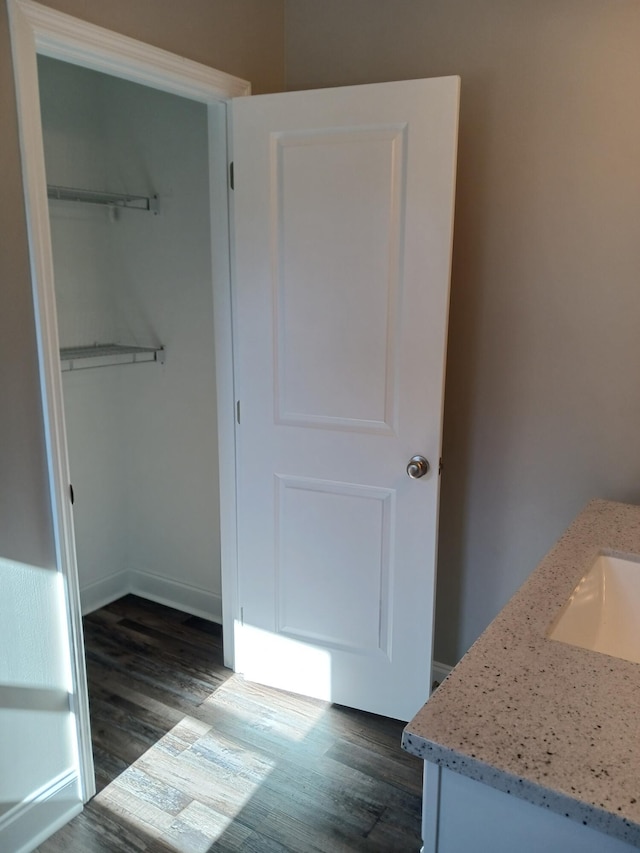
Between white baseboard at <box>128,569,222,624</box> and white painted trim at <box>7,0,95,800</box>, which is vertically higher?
white painted trim at <box>7,0,95,800</box>

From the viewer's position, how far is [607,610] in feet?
4.74

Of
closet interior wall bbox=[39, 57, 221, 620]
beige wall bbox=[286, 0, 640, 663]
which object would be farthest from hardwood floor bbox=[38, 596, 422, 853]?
beige wall bbox=[286, 0, 640, 663]

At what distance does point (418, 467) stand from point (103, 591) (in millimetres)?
1824

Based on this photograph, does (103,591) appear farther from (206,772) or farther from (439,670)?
(439,670)

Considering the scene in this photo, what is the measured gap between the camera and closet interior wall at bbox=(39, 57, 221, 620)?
8.91 feet

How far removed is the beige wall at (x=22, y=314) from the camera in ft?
5.11

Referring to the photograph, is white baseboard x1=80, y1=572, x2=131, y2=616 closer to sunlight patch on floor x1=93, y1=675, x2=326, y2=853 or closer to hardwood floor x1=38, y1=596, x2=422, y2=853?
hardwood floor x1=38, y1=596, x2=422, y2=853

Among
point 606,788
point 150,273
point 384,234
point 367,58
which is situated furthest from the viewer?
point 150,273

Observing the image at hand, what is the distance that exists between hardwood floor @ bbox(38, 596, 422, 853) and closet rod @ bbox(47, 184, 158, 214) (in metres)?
1.84

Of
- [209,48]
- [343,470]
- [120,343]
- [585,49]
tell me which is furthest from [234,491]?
[585,49]

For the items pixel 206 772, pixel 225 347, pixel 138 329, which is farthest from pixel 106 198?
pixel 206 772

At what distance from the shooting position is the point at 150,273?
9.42 ft

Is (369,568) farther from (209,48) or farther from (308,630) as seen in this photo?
(209,48)

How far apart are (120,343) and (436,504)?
1.67 meters
